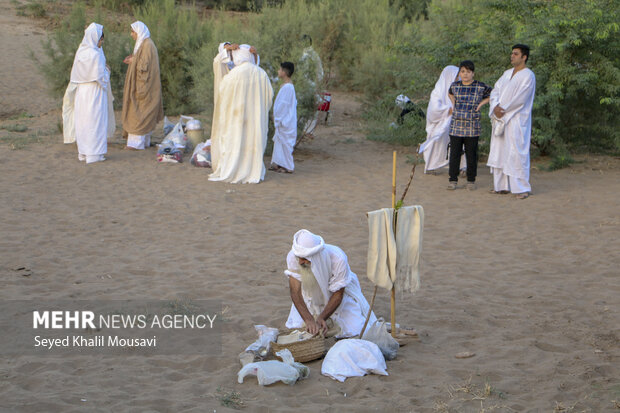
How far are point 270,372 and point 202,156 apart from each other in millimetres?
6398

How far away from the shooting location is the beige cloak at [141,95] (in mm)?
10523

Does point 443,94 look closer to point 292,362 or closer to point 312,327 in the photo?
point 312,327

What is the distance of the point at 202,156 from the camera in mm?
9883

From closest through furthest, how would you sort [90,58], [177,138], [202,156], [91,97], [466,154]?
[466,154], [90,58], [91,97], [202,156], [177,138]

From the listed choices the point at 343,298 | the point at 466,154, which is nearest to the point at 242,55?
the point at 466,154

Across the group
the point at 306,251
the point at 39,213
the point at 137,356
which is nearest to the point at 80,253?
the point at 39,213

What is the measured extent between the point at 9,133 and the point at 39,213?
4.86m

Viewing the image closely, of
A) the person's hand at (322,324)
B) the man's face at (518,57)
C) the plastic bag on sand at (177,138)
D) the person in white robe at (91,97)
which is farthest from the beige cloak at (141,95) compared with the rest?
the person's hand at (322,324)

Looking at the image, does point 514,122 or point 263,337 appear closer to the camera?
point 263,337

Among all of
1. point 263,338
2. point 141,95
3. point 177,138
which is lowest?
point 263,338

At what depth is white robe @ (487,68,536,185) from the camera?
26.9 feet

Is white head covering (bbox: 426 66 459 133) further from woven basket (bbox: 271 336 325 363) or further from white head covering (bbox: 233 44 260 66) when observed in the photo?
woven basket (bbox: 271 336 325 363)

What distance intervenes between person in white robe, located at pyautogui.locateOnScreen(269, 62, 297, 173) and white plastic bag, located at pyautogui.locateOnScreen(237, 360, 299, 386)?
5.90 meters

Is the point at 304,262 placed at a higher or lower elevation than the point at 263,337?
higher
